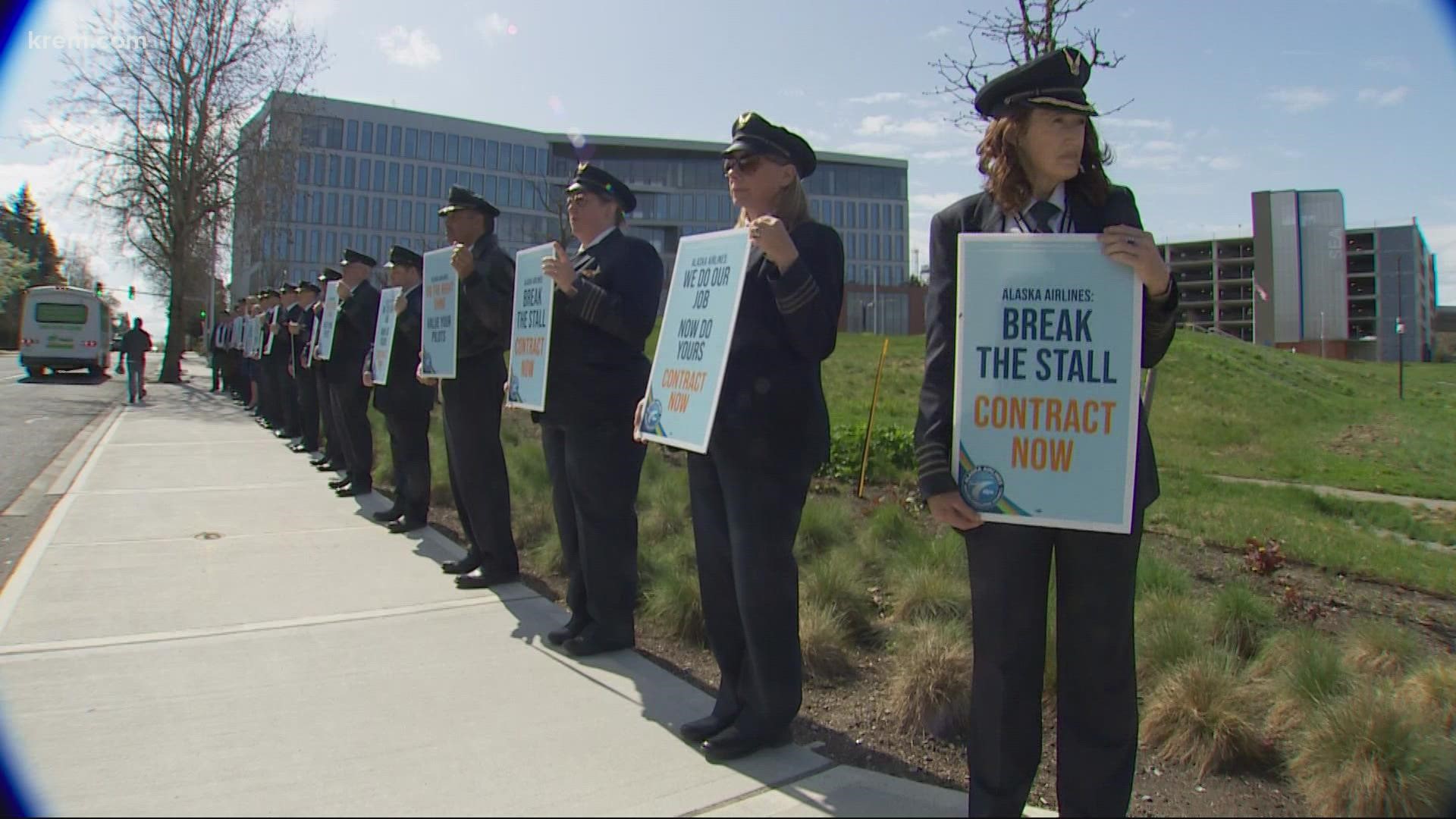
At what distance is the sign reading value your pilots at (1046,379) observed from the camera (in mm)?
2402

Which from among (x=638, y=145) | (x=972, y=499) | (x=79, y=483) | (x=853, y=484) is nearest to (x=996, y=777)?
(x=972, y=499)

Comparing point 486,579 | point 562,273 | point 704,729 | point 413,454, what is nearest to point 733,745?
point 704,729

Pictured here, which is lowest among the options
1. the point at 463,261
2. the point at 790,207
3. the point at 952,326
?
the point at 952,326

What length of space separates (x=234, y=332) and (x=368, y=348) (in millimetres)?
13669

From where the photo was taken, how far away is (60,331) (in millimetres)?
31141

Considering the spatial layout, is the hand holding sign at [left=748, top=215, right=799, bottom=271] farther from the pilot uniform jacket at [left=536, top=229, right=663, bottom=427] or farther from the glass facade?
the glass facade

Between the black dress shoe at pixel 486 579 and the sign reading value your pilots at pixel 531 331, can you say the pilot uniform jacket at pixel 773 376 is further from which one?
the black dress shoe at pixel 486 579

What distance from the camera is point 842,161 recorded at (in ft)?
308

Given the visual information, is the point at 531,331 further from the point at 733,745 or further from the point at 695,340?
the point at 733,745

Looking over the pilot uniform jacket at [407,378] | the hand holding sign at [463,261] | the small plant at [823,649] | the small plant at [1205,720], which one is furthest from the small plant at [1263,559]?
the pilot uniform jacket at [407,378]

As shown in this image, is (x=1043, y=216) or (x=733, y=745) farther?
(x=733, y=745)

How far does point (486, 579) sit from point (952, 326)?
3.67 metres

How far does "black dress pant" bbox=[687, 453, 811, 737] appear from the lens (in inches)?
123

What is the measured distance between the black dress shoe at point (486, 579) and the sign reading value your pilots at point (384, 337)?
81.5 inches
